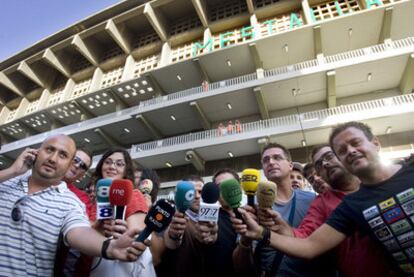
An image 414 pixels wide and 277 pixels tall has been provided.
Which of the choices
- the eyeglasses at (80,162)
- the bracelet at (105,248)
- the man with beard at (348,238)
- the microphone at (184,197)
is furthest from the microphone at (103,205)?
the eyeglasses at (80,162)

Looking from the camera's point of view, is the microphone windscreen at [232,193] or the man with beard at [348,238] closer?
the man with beard at [348,238]

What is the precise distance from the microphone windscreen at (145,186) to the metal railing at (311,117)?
292 inches

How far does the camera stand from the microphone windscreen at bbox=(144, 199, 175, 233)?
3.76ft

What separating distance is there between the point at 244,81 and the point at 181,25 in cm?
782

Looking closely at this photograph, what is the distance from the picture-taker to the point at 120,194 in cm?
129

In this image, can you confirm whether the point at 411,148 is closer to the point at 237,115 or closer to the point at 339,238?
the point at 237,115

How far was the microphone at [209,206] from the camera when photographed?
58.6 inches

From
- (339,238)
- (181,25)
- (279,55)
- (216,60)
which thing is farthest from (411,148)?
(181,25)

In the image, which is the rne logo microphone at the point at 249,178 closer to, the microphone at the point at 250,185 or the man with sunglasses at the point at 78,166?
the microphone at the point at 250,185

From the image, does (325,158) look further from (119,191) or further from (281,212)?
(119,191)

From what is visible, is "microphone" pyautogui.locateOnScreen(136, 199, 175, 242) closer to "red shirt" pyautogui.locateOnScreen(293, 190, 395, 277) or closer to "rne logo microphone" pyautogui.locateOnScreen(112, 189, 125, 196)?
"rne logo microphone" pyautogui.locateOnScreen(112, 189, 125, 196)

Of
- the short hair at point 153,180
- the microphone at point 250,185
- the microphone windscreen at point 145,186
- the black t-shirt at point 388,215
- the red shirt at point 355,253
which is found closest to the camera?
the black t-shirt at point 388,215

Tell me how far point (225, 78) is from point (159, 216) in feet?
42.0

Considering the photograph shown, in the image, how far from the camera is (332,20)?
10.4 m
